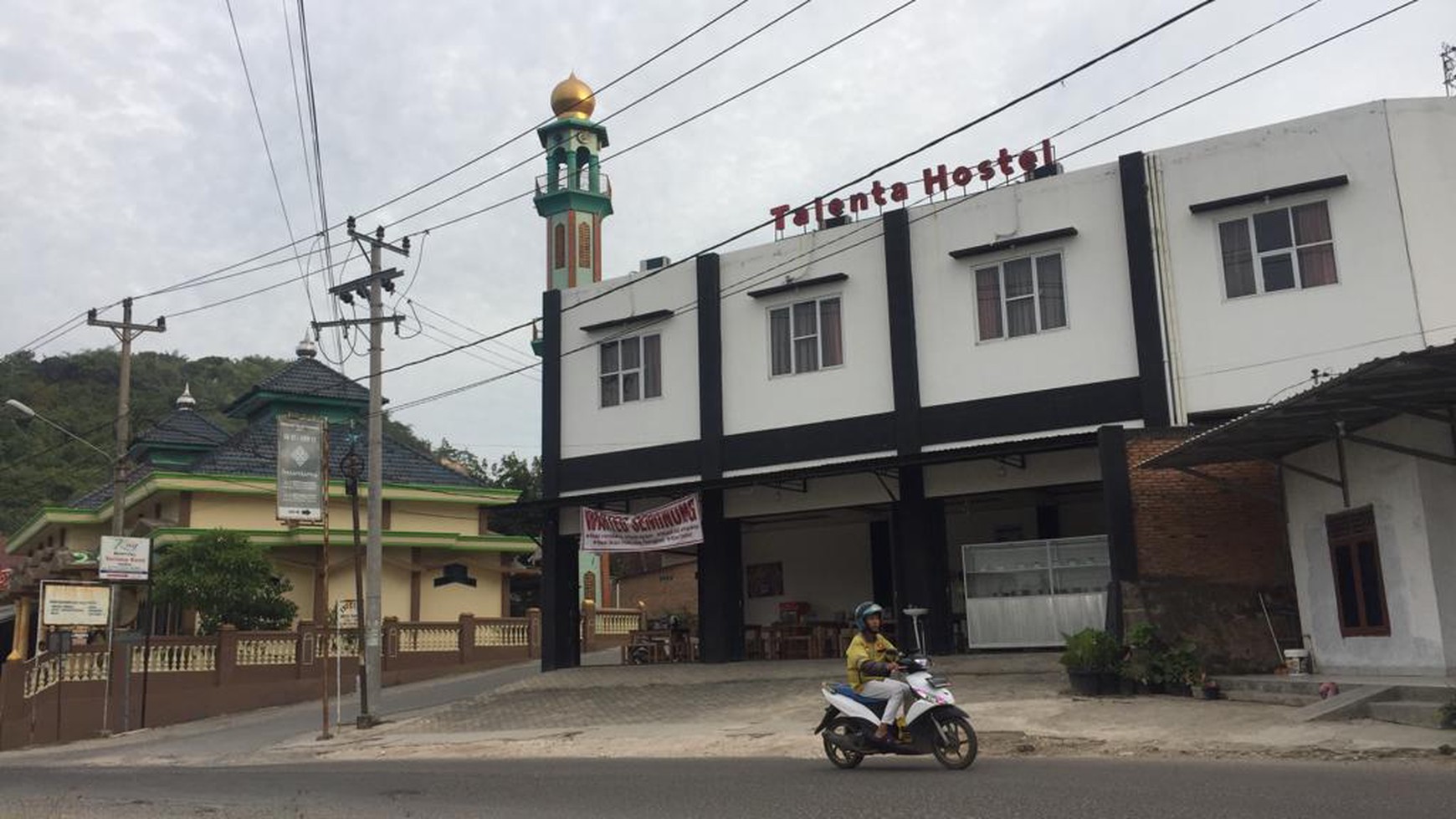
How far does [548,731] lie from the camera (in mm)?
18406

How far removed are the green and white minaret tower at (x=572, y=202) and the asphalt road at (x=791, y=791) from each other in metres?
34.4

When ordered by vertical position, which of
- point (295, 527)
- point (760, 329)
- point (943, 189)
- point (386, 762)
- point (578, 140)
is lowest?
point (386, 762)

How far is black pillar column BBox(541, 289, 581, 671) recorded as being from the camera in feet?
83.1

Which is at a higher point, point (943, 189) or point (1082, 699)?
point (943, 189)

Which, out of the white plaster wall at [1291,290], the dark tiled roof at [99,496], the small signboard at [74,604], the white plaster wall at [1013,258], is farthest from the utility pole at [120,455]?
the white plaster wall at [1291,290]

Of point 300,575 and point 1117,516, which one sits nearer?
point 1117,516

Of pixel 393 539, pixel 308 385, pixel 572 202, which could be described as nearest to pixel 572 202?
pixel 572 202

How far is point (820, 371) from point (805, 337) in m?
0.77

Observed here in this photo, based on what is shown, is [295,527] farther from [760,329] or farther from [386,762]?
[386,762]

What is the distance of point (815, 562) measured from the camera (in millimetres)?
27828

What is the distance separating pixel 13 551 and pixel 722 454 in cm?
3181

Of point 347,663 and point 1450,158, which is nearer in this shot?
point 1450,158

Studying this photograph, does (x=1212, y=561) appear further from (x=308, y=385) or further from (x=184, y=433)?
(x=184, y=433)

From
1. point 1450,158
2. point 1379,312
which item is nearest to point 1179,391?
point 1379,312
